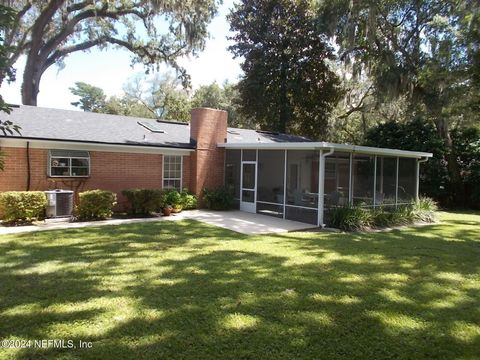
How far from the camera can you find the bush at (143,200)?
12906mm

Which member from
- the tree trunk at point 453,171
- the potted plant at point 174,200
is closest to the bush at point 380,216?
the potted plant at point 174,200

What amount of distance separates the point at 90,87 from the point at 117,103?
18.4 m

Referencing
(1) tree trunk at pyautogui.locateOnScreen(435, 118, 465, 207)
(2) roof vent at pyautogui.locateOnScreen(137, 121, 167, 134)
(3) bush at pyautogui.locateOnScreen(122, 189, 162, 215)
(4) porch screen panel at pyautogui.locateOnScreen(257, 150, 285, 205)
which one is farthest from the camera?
(1) tree trunk at pyautogui.locateOnScreen(435, 118, 465, 207)

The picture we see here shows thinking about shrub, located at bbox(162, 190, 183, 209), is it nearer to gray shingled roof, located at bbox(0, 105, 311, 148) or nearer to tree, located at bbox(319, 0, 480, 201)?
gray shingled roof, located at bbox(0, 105, 311, 148)

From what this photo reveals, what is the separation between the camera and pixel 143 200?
1298cm

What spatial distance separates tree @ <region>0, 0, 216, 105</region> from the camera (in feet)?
64.9

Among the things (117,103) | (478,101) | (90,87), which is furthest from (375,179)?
(90,87)

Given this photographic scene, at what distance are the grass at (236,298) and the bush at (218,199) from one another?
6.10m

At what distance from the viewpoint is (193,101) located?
1507 inches

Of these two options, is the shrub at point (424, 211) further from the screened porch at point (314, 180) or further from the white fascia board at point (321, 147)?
the white fascia board at point (321, 147)

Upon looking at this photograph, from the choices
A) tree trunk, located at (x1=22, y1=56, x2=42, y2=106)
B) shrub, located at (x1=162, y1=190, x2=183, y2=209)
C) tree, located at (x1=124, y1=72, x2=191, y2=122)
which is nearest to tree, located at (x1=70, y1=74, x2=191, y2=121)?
tree, located at (x1=124, y1=72, x2=191, y2=122)

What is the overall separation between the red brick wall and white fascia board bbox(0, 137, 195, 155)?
0.14 metres

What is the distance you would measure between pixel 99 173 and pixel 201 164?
402 centimetres

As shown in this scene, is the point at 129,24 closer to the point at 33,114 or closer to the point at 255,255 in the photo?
the point at 33,114
